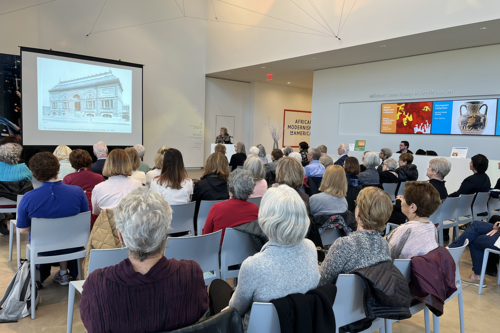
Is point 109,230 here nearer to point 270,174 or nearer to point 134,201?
point 134,201

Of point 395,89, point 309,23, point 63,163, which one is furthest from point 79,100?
point 395,89

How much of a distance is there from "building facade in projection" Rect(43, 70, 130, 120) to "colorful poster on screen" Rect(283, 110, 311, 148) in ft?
21.2

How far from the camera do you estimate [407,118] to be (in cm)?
893

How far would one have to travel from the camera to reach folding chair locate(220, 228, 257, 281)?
8.23ft

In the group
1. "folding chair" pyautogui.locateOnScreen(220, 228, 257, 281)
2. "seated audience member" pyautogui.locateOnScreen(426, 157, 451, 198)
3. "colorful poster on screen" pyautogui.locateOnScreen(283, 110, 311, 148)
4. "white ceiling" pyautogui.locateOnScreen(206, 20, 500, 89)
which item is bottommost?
"folding chair" pyautogui.locateOnScreen(220, 228, 257, 281)

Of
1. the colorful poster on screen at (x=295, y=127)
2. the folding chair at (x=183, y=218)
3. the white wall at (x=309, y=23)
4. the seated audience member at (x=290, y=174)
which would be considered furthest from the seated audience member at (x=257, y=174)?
the colorful poster on screen at (x=295, y=127)

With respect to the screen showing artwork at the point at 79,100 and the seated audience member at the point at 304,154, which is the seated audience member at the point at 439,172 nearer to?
the seated audience member at the point at 304,154

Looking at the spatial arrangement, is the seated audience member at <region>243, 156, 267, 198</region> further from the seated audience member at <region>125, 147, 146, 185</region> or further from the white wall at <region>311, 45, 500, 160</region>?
the white wall at <region>311, 45, 500, 160</region>

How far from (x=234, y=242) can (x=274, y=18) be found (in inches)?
347

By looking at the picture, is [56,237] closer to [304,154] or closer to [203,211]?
[203,211]

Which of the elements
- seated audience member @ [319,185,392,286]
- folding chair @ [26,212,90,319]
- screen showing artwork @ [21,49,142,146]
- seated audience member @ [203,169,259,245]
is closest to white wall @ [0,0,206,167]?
screen showing artwork @ [21,49,142,146]

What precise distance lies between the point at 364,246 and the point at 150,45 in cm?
1119

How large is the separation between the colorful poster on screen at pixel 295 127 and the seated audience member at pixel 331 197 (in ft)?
36.2

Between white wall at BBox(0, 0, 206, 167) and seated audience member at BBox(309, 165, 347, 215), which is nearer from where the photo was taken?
seated audience member at BBox(309, 165, 347, 215)
